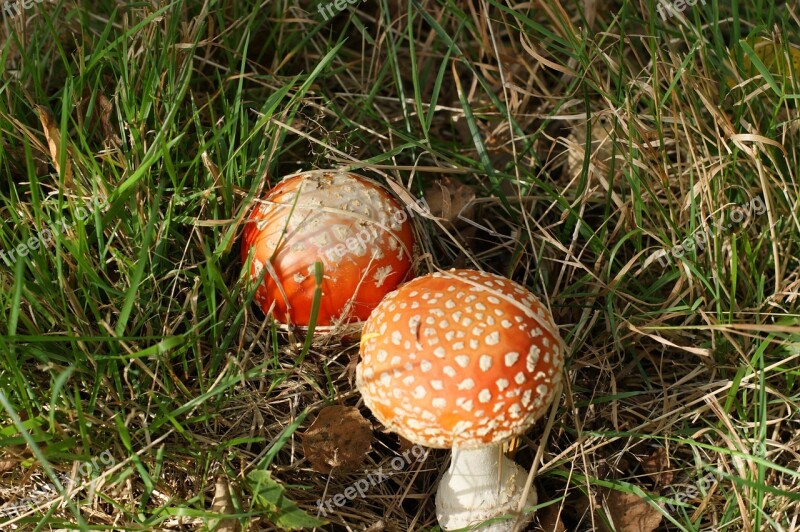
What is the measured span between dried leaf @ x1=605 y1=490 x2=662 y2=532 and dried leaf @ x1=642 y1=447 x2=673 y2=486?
11cm

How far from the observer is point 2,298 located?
7.51ft

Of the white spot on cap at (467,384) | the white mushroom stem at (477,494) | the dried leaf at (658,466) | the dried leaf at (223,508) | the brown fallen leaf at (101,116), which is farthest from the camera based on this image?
the brown fallen leaf at (101,116)

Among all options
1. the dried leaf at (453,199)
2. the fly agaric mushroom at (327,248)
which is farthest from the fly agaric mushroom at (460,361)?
the dried leaf at (453,199)

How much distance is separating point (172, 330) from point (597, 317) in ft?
4.88

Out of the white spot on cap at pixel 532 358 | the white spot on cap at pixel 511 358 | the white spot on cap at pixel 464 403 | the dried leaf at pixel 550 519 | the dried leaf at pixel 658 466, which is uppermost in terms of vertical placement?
the white spot on cap at pixel 511 358

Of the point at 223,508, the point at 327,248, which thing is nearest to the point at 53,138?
the point at 327,248

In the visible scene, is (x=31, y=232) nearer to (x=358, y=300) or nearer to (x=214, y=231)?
(x=214, y=231)

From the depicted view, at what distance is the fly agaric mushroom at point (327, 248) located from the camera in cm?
241

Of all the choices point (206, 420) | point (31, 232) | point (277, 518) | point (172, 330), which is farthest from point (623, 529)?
point (31, 232)

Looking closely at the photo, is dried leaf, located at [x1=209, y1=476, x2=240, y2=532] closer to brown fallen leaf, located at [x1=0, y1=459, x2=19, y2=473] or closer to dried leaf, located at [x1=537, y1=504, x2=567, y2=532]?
brown fallen leaf, located at [x1=0, y1=459, x2=19, y2=473]

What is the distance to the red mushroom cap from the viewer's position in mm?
1978

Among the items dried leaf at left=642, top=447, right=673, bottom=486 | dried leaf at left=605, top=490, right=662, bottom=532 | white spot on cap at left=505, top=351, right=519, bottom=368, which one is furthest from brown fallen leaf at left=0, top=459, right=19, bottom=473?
dried leaf at left=642, top=447, right=673, bottom=486

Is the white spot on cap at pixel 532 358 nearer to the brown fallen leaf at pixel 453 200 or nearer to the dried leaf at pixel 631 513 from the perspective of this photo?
the dried leaf at pixel 631 513

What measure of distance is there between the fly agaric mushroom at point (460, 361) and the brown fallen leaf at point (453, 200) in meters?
Answer: 0.74
